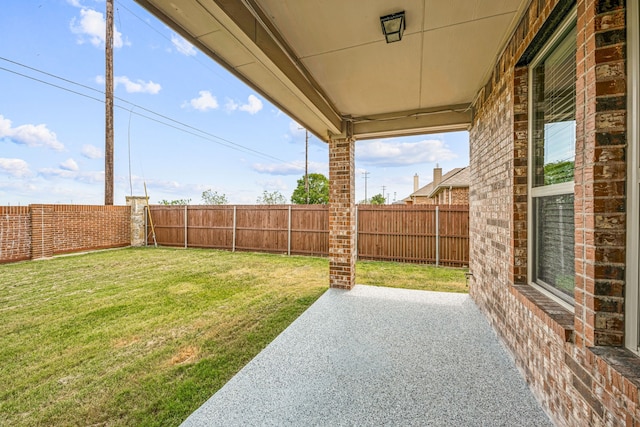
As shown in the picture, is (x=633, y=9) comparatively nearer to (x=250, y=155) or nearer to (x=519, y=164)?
(x=519, y=164)

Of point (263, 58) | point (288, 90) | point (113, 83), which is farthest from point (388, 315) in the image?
point (113, 83)

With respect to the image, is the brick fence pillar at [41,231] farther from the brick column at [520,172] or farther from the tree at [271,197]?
the brick column at [520,172]

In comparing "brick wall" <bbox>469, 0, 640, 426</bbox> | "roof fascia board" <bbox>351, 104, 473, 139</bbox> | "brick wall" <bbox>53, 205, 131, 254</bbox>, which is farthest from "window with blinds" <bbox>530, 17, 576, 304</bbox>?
"brick wall" <bbox>53, 205, 131, 254</bbox>

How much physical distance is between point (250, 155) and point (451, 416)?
703 inches

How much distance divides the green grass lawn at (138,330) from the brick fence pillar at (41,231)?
1481mm

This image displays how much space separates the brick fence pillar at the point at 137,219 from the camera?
1068 cm

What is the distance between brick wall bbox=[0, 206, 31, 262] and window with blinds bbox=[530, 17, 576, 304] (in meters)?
11.4

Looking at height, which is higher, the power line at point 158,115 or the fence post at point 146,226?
the power line at point 158,115

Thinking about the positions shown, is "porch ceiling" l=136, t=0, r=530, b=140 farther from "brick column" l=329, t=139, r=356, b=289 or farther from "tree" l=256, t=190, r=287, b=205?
"tree" l=256, t=190, r=287, b=205

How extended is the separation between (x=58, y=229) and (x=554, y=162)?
39.1 ft

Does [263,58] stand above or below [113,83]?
below

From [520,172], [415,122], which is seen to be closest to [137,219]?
[415,122]

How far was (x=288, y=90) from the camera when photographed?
8.93 ft

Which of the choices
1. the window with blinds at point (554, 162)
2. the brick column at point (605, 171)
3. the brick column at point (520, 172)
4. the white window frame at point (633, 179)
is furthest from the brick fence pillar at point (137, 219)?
the white window frame at point (633, 179)
